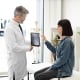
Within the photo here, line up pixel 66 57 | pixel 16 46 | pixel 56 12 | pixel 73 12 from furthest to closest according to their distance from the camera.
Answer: pixel 56 12 < pixel 73 12 < pixel 16 46 < pixel 66 57

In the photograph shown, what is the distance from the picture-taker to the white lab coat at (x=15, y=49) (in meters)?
2.70

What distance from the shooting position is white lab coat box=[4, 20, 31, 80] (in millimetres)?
2701

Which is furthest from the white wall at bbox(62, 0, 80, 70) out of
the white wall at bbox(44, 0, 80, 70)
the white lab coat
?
the white lab coat

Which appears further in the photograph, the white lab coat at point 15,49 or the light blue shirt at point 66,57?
the white lab coat at point 15,49

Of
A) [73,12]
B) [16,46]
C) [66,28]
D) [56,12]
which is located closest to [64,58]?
[66,28]

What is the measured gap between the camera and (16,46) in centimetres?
270

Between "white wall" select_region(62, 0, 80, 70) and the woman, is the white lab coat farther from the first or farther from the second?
"white wall" select_region(62, 0, 80, 70)

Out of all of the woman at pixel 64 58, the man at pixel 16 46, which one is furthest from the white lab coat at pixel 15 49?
the woman at pixel 64 58

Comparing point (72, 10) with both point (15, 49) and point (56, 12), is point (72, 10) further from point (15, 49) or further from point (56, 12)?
point (15, 49)

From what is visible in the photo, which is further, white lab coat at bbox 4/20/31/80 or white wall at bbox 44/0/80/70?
white wall at bbox 44/0/80/70

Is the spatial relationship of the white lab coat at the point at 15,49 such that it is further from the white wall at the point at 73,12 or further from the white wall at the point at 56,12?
the white wall at the point at 56,12

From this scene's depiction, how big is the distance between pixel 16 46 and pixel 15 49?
47 mm

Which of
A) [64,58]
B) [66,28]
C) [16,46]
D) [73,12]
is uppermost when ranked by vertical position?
[73,12]

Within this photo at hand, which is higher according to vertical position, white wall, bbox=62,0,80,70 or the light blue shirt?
white wall, bbox=62,0,80,70
